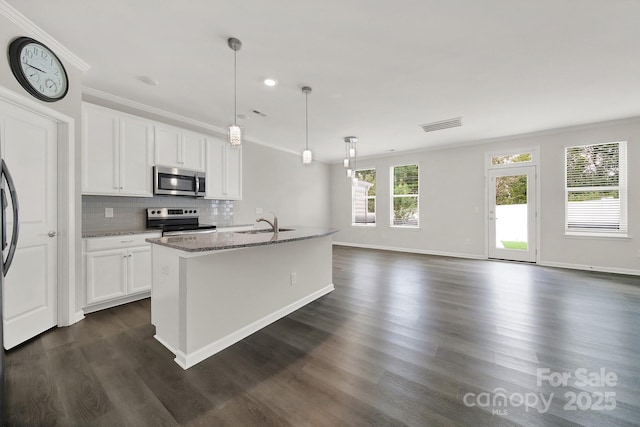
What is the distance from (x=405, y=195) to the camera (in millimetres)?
6777

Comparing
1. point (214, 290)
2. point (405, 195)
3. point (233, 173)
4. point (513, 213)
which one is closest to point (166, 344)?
point (214, 290)

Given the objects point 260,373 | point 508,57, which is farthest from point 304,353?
point 508,57

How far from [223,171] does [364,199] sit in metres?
4.44

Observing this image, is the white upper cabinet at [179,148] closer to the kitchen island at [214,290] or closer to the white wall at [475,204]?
the kitchen island at [214,290]

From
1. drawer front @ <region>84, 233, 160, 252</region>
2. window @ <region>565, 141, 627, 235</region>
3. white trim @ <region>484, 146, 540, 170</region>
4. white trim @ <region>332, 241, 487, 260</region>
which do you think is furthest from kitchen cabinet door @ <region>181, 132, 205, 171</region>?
window @ <region>565, 141, 627, 235</region>

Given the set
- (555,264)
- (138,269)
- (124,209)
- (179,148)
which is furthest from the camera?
(555,264)

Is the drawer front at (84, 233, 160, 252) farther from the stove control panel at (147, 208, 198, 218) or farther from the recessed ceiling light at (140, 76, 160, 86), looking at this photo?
the recessed ceiling light at (140, 76, 160, 86)

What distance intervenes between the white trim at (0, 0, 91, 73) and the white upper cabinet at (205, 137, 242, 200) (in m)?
1.74

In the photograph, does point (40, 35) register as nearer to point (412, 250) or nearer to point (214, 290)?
point (214, 290)

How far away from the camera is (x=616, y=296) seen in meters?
3.20

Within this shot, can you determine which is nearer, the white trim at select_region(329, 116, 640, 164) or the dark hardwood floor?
the dark hardwood floor

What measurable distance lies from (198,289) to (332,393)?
1.23 m

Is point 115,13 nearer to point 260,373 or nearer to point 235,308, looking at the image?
point 235,308

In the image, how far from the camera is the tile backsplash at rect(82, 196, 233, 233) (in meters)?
3.07
